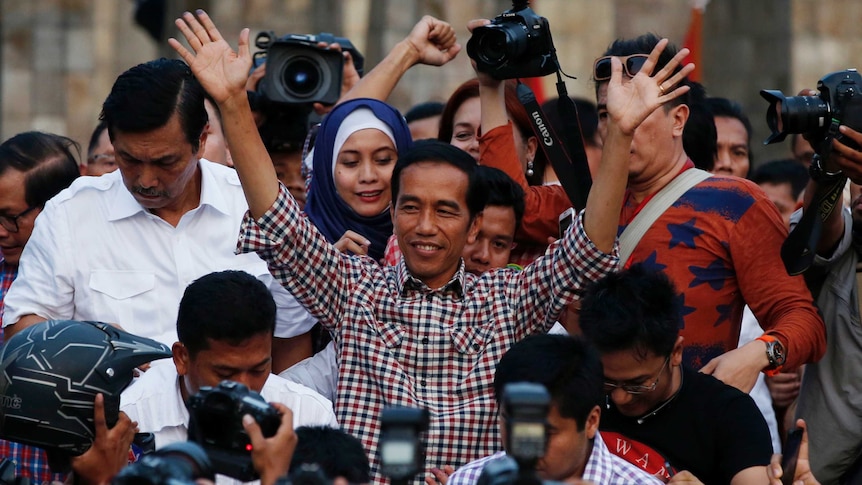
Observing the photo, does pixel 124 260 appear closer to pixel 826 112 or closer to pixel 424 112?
pixel 826 112

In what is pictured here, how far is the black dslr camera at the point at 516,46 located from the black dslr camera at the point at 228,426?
2081 mm

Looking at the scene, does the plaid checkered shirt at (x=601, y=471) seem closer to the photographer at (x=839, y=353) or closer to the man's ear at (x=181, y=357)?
the man's ear at (x=181, y=357)

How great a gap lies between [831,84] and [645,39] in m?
0.78

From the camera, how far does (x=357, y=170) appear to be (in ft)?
19.7

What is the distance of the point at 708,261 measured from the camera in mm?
5340

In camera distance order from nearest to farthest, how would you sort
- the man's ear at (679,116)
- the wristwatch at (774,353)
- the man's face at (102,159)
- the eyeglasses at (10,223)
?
the wristwatch at (774,353), the man's ear at (679,116), the eyeglasses at (10,223), the man's face at (102,159)

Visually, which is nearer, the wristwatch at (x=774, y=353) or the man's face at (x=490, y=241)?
the wristwatch at (x=774, y=353)

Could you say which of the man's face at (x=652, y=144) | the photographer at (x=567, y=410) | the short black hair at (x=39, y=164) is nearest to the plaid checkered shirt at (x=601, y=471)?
the photographer at (x=567, y=410)

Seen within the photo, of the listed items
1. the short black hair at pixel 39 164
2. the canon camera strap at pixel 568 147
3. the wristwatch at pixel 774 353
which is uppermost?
the canon camera strap at pixel 568 147

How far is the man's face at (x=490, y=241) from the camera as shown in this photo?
5867 millimetres

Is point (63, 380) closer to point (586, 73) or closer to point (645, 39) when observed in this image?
point (645, 39)

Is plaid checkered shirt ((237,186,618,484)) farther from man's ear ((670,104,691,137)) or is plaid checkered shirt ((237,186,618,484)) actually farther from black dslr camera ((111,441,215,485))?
black dslr camera ((111,441,215,485))

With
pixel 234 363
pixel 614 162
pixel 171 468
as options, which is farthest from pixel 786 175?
pixel 171 468

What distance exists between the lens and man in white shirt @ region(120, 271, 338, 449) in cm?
484
